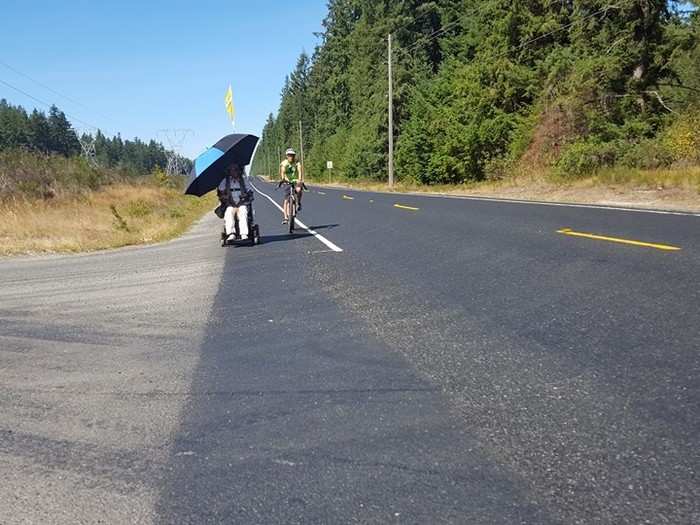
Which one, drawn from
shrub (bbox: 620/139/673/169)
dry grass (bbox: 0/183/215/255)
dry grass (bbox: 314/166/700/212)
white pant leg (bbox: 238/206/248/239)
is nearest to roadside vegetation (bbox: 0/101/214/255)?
dry grass (bbox: 0/183/215/255)

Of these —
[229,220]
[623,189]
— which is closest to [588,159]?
[623,189]

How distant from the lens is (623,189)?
19.2 m

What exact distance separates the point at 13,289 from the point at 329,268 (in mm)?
4344

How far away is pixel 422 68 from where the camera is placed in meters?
50.1

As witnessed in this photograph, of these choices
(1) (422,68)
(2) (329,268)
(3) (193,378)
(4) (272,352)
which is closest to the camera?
(3) (193,378)

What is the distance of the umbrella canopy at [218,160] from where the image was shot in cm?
1097

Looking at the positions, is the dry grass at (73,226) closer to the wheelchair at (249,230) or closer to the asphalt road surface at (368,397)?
the wheelchair at (249,230)

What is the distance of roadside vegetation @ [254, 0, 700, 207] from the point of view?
24.0 meters

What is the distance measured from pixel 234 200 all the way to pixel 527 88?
28214 millimetres

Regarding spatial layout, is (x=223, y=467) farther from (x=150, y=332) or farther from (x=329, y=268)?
(x=329, y=268)

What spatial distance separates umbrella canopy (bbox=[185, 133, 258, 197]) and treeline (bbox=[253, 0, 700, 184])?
16.2 meters

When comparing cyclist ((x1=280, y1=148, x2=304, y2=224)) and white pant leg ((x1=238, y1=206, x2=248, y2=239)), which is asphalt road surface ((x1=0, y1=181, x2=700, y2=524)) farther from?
cyclist ((x1=280, y1=148, x2=304, y2=224))

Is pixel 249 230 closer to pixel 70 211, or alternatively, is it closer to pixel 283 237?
pixel 283 237

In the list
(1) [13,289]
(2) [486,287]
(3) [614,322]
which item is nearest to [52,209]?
(1) [13,289]
